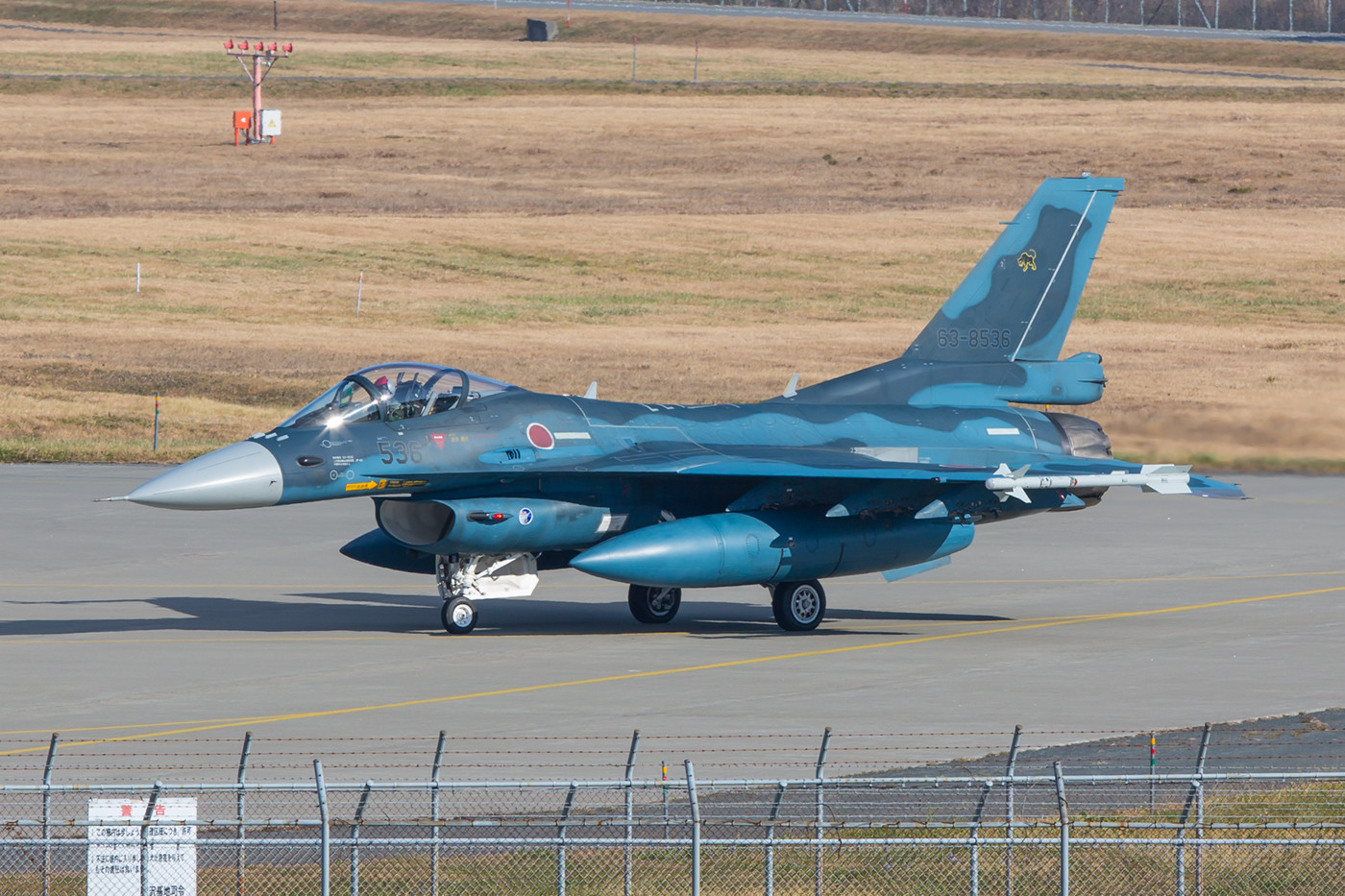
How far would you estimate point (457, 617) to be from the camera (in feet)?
81.1

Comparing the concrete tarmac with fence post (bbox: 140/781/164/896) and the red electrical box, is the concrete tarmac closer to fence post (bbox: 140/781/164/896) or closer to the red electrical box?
fence post (bbox: 140/781/164/896)

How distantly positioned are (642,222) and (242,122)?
24.4 metres

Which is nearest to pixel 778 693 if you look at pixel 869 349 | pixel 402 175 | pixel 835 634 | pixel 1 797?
pixel 835 634

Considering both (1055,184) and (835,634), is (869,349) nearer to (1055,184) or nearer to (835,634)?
(1055,184)

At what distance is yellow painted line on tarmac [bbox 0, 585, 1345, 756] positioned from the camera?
741 inches

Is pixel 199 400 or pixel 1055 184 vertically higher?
pixel 1055 184

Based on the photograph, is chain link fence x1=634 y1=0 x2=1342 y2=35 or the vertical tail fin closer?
the vertical tail fin

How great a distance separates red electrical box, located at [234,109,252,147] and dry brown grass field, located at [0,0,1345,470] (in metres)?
1.68

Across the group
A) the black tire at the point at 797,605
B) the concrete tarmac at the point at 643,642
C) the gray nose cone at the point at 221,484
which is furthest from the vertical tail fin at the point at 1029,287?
the gray nose cone at the point at 221,484

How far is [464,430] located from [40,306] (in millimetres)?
Answer: 42709

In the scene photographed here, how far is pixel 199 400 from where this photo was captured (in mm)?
49188

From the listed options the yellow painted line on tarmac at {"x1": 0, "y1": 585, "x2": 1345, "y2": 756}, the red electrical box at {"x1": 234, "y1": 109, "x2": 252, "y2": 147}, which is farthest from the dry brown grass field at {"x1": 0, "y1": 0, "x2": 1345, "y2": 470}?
the yellow painted line on tarmac at {"x1": 0, "y1": 585, "x2": 1345, "y2": 756}

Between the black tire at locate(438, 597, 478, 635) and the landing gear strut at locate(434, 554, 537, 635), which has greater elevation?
the landing gear strut at locate(434, 554, 537, 635)

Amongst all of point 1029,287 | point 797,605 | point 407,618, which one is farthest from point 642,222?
point 797,605
